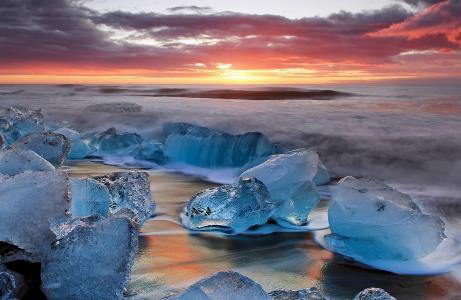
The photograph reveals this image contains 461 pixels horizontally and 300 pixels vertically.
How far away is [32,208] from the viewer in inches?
78.8

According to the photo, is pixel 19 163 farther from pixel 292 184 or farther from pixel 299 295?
pixel 299 295

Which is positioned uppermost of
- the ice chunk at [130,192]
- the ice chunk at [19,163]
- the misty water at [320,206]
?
the ice chunk at [19,163]

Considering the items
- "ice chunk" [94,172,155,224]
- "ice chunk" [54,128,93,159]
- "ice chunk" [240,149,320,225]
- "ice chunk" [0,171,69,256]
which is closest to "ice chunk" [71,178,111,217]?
"ice chunk" [94,172,155,224]

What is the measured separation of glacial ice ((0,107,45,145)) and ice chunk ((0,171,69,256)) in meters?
3.72

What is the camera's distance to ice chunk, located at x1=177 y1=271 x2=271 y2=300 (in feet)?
4.75

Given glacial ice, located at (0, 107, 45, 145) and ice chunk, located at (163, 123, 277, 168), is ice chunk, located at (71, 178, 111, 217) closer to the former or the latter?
ice chunk, located at (163, 123, 277, 168)

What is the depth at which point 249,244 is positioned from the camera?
2527 millimetres

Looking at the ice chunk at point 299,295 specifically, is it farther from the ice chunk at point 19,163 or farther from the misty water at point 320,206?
the ice chunk at point 19,163

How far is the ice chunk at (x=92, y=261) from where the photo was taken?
173 cm

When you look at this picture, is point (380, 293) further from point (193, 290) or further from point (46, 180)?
point (46, 180)

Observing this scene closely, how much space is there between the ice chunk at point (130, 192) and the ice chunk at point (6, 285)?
0.92 meters

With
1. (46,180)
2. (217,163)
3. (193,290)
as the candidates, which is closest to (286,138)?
(217,163)

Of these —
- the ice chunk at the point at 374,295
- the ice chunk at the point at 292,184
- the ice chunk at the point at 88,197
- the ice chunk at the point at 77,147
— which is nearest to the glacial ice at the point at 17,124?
the ice chunk at the point at 77,147

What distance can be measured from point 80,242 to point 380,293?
1.08 meters
